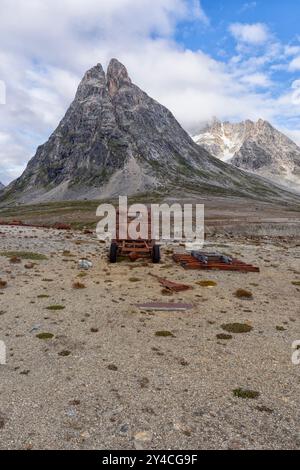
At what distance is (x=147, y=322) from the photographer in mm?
18344

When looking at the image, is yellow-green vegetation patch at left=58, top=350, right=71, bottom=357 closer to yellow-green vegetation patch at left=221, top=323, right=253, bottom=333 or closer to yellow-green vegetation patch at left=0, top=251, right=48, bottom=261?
yellow-green vegetation patch at left=221, top=323, right=253, bottom=333

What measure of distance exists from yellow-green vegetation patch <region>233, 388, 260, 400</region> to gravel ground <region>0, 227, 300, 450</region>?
0.44ft

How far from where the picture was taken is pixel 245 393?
1195 cm

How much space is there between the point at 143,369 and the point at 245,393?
3644mm

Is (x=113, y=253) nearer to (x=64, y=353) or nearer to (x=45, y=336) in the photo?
(x=45, y=336)

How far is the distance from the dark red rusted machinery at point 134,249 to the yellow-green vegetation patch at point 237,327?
16.8 metres

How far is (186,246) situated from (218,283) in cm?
1957

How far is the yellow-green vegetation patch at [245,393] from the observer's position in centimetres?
1180

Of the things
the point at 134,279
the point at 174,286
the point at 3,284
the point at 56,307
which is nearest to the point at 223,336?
the point at 174,286

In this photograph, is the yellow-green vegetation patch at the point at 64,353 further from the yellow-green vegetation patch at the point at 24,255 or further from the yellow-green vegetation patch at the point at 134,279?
the yellow-green vegetation patch at the point at 24,255

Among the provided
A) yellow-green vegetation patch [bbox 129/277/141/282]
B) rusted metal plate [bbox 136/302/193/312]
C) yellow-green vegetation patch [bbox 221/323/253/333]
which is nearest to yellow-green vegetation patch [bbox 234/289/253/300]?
rusted metal plate [bbox 136/302/193/312]

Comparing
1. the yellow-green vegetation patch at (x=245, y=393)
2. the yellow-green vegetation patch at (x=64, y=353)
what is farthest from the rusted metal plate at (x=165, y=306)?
the yellow-green vegetation patch at (x=245, y=393)

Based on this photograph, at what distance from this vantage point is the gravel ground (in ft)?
32.9
